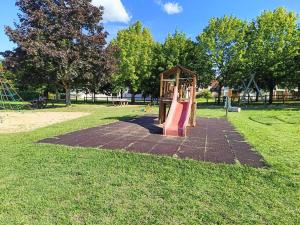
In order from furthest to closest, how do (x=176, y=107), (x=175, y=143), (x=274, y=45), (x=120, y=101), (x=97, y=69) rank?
1. (x=120, y=101)
2. (x=274, y=45)
3. (x=97, y=69)
4. (x=176, y=107)
5. (x=175, y=143)

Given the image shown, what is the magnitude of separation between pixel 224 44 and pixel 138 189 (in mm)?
28388

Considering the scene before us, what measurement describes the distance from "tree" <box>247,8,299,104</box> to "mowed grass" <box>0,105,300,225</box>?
2332cm

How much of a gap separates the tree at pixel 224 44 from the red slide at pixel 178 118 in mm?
20189

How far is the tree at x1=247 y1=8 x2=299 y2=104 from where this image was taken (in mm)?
27422

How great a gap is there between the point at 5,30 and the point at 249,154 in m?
21.1

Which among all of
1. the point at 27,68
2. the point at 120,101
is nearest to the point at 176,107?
the point at 27,68

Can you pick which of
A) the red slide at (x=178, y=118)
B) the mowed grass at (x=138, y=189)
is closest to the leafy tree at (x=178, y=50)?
the red slide at (x=178, y=118)

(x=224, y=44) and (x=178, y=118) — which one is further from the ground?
(x=224, y=44)

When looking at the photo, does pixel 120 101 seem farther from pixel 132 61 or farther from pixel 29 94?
pixel 29 94

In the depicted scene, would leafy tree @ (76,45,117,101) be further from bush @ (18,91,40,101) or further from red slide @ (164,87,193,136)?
bush @ (18,91,40,101)

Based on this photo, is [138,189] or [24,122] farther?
[24,122]

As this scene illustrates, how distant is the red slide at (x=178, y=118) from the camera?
29.8ft

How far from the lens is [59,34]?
72.7ft

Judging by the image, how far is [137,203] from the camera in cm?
418
